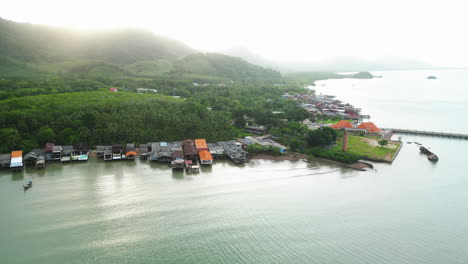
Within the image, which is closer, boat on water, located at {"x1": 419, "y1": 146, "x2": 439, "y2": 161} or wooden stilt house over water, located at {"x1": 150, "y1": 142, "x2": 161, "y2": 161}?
wooden stilt house over water, located at {"x1": 150, "y1": 142, "x2": 161, "y2": 161}

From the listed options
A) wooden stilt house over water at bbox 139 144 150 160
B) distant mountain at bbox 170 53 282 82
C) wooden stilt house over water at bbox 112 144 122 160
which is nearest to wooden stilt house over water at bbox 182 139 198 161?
wooden stilt house over water at bbox 139 144 150 160

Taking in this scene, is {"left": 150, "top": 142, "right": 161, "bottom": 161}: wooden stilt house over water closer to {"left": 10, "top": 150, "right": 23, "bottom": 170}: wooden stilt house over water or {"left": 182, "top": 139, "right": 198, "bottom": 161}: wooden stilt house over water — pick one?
{"left": 182, "top": 139, "right": 198, "bottom": 161}: wooden stilt house over water

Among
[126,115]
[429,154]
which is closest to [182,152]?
[126,115]

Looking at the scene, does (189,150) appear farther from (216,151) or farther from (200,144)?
(216,151)

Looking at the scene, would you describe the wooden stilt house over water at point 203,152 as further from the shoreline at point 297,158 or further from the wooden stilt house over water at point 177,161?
the shoreline at point 297,158

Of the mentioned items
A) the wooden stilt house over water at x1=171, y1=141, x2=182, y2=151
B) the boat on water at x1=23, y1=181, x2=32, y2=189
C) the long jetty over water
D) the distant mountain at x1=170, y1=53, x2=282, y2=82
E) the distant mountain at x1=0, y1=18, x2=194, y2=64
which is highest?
the distant mountain at x1=0, y1=18, x2=194, y2=64

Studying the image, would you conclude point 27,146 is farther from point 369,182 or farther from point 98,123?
point 369,182

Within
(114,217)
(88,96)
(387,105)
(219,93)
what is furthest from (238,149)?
(387,105)

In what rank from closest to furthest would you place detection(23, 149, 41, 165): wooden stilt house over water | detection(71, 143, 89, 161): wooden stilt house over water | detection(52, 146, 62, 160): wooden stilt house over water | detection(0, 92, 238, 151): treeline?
1. detection(23, 149, 41, 165): wooden stilt house over water
2. detection(52, 146, 62, 160): wooden stilt house over water
3. detection(71, 143, 89, 161): wooden stilt house over water
4. detection(0, 92, 238, 151): treeline
